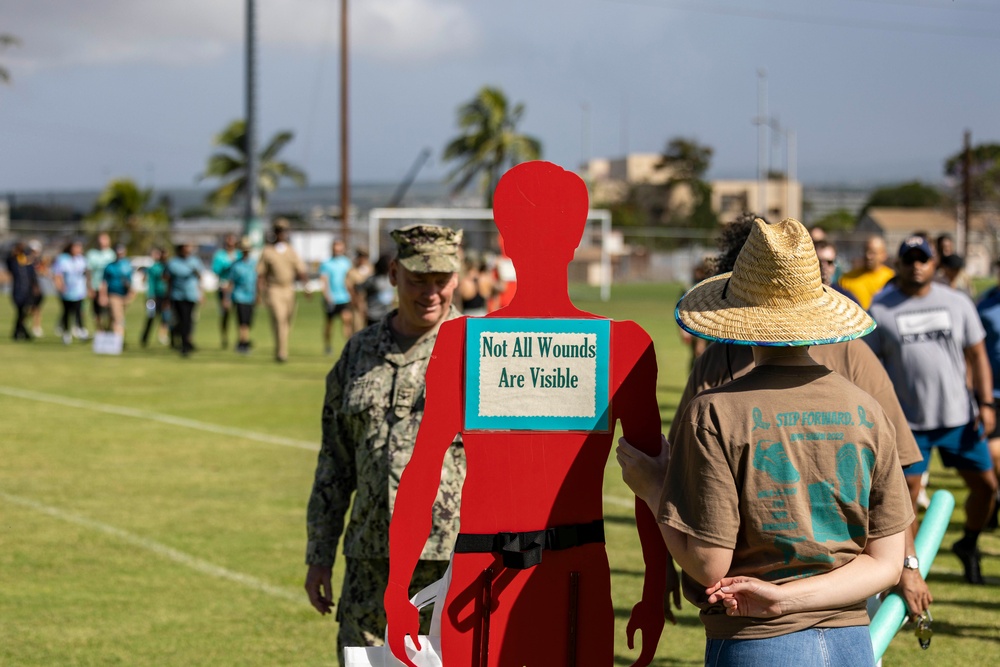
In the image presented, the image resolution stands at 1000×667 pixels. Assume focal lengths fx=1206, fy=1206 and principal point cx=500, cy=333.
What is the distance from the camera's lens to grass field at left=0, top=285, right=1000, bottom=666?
19.8ft

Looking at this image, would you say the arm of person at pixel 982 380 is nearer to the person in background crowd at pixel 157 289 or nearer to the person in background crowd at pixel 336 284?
the person in background crowd at pixel 336 284

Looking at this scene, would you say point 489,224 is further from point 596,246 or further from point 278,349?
point 278,349

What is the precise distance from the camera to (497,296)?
16.0m

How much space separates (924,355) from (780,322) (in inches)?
177

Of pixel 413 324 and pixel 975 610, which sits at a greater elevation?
pixel 413 324

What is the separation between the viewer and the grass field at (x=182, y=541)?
238 inches

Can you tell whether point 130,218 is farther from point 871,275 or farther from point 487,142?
point 871,275

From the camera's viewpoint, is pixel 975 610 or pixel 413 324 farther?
pixel 975 610

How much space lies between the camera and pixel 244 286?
2100cm

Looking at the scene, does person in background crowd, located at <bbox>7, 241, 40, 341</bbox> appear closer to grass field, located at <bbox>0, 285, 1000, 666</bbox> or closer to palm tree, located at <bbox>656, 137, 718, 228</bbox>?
grass field, located at <bbox>0, 285, 1000, 666</bbox>

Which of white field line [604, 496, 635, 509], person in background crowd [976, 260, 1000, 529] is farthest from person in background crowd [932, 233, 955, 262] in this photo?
white field line [604, 496, 635, 509]

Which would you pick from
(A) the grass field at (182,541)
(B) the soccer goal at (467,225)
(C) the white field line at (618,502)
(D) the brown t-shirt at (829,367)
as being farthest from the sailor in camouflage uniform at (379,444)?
(B) the soccer goal at (467,225)

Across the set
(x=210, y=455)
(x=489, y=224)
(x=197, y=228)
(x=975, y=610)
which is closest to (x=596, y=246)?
(x=489, y=224)

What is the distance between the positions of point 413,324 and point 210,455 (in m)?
7.68
